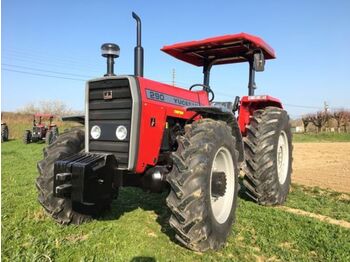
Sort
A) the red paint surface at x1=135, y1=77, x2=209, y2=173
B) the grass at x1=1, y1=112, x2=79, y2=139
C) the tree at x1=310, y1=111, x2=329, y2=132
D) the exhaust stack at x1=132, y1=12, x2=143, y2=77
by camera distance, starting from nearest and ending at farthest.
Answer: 1. the red paint surface at x1=135, y1=77, x2=209, y2=173
2. the exhaust stack at x1=132, y1=12, x2=143, y2=77
3. the grass at x1=1, y1=112, x2=79, y2=139
4. the tree at x1=310, y1=111, x2=329, y2=132

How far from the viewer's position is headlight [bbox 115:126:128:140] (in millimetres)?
4281

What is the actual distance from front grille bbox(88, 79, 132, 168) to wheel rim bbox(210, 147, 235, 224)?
3.71 ft

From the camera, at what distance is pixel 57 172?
12.9 feet

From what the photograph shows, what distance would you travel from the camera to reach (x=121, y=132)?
431 centimetres

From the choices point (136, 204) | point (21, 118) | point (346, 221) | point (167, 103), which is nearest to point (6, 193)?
point (136, 204)

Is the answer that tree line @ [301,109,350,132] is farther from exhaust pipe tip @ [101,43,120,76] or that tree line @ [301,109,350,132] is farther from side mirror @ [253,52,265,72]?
exhaust pipe tip @ [101,43,120,76]

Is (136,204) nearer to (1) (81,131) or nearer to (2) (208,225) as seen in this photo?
(1) (81,131)

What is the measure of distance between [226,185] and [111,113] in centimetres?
163

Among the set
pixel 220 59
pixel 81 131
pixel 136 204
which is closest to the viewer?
pixel 81 131

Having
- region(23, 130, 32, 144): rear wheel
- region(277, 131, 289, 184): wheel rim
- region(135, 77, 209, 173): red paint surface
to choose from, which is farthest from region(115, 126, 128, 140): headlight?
region(23, 130, 32, 144): rear wheel

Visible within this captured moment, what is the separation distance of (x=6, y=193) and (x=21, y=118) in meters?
38.4

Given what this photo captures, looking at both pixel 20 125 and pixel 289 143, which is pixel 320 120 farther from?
pixel 289 143

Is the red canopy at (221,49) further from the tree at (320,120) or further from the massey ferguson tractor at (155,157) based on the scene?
the tree at (320,120)

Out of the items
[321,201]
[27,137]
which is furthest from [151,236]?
[27,137]
